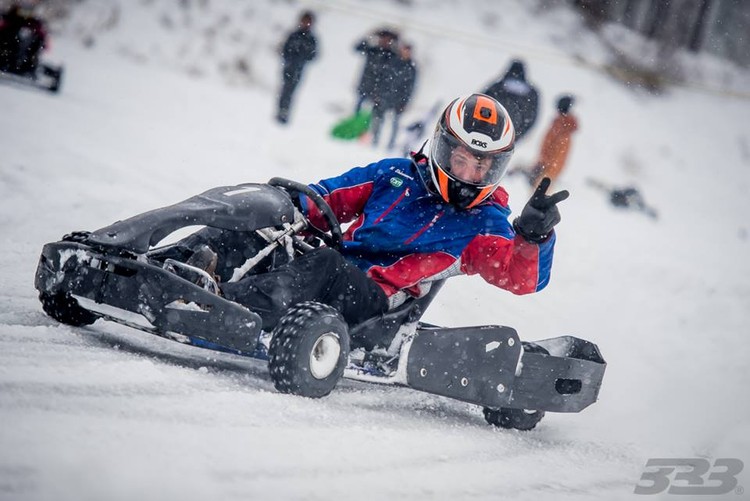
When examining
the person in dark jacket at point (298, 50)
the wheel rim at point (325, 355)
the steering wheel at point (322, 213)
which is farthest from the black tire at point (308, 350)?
the person in dark jacket at point (298, 50)

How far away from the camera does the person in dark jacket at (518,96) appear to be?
9.06 m

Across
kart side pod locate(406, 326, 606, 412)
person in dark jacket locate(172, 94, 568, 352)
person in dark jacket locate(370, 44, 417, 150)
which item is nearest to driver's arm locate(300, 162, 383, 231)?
person in dark jacket locate(172, 94, 568, 352)

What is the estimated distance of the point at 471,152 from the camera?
3814 millimetres

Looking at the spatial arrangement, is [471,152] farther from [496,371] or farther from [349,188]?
[496,371]

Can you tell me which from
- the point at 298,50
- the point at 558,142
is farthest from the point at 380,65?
the point at 558,142

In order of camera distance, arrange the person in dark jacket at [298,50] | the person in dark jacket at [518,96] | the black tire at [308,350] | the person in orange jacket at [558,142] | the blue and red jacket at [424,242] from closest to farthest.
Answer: the black tire at [308,350], the blue and red jacket at [424,242], the person in dark jacket at [518,96], the person in orange jacket at [558,142], the person in dark jacket at [298,50]

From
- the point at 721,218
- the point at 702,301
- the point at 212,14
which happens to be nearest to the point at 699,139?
the point at 721,218

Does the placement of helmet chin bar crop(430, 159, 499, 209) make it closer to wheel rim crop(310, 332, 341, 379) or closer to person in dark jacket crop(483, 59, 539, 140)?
wheel rim crop(310, 332, 341, 379)

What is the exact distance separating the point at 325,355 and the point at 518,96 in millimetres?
6554

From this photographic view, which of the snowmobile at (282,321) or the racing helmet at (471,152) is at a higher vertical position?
the racing helmet at (471,152)

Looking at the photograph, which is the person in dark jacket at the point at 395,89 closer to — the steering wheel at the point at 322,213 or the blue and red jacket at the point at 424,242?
the blue and red jacket at the point at 424,242

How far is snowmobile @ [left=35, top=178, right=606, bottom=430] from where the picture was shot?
303 cm

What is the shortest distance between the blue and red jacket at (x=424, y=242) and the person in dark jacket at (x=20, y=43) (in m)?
8.50

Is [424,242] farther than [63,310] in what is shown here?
Yes
